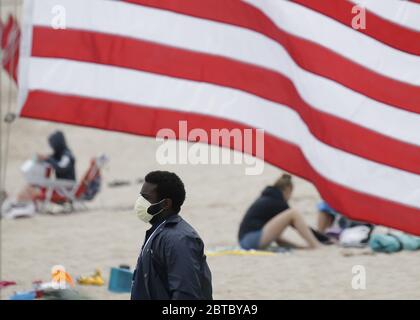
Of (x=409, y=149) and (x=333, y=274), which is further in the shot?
(x=333, y=274)

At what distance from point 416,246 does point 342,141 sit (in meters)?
5.50

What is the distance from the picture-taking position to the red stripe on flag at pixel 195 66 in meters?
5.48

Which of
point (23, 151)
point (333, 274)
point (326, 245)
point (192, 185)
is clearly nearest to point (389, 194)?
point (333, 274)

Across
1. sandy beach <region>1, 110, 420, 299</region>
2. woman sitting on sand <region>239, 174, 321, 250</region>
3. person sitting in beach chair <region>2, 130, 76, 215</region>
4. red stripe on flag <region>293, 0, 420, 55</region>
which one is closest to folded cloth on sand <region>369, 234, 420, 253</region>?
sandy beach <region>1, 110, 420, 299</region>

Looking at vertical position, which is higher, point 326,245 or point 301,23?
point 301,23

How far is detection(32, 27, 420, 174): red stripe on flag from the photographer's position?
18.0 ft

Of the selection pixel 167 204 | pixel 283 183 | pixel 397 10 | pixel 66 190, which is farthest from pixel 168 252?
pixel 66 190

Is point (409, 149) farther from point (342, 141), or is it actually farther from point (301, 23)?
point (301, 23)

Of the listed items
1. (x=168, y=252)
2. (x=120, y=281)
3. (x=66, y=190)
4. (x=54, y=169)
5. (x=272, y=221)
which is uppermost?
(x=54, y=169)

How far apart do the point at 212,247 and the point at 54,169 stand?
A: 4869 millimetres

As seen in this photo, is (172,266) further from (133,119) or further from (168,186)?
(133,119)

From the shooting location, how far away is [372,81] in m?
5.53

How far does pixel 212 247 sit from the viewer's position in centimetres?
1201
